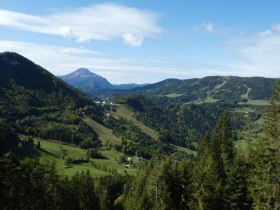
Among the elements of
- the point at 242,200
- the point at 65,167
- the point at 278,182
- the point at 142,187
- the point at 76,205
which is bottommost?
the point at 65,167

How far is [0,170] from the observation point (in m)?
64.4

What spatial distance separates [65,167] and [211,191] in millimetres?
145353

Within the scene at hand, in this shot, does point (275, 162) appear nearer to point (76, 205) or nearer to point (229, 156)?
point (229, 156)

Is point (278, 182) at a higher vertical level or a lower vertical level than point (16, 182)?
higher

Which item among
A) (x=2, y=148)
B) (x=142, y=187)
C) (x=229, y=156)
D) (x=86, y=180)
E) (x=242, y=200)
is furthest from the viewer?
(x=2, y=148)

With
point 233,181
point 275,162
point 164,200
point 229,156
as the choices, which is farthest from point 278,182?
point 229,156

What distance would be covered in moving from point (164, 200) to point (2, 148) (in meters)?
149

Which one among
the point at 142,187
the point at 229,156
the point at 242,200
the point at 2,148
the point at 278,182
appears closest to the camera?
the point at 278,182

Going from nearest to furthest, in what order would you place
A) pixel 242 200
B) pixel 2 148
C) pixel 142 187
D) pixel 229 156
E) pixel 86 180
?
1. pixel 242 200
2. pixel 229 156
3. pixel 142 187
4. pixel 86 180
5. pixel 2 148

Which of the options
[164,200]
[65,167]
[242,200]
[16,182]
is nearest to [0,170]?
[16,182]

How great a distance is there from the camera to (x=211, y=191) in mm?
64312

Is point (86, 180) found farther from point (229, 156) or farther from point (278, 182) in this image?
point (278, 182)

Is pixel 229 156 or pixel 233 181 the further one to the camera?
pixel 229 156

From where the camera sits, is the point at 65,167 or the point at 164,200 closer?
the point at 164,200
